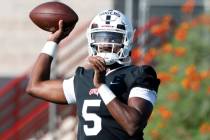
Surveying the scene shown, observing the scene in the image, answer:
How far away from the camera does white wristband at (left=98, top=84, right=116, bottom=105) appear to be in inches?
181

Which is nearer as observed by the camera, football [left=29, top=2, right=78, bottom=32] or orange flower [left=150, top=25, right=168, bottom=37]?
football [left=29, top=2, right=78, bottom=32]

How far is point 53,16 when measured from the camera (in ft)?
17.9

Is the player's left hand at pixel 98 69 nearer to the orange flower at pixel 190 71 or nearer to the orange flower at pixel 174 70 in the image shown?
the orange flower at pixel 190 71

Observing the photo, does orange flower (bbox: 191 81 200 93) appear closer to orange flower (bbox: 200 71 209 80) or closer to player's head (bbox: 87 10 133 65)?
orange flower (bbox: 200 71 209 80)

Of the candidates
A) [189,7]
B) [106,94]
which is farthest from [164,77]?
[106,94]

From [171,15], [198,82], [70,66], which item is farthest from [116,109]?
[171,15]

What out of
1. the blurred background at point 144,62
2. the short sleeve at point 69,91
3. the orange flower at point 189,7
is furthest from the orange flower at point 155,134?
the short sleeve at point 69,91

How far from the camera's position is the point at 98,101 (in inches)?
190

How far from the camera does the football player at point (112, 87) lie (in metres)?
4.60

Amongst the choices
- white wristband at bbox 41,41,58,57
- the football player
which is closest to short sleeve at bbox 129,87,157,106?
the football player

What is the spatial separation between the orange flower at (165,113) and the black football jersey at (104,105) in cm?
418

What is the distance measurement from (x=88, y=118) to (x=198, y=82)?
454cm

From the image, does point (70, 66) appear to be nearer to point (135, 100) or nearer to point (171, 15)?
point (171, 15)

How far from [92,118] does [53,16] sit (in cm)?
87
